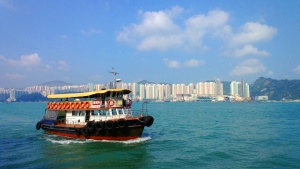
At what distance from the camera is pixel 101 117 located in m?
19.4

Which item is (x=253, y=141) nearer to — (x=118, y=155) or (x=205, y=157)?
(x=205, y=157)

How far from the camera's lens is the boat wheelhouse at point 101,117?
1767 cm

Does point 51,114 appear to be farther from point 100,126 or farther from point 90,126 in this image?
point 100,126

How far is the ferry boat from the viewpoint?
17672 mm

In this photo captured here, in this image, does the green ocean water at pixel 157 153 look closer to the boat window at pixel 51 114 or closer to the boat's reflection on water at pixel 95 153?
the boat's reflection on water at pixel 95 153

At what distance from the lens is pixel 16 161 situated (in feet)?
46.9

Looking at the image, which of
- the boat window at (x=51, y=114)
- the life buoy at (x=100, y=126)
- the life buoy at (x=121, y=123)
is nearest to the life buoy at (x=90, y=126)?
the life buoy at (x=100, y=126)

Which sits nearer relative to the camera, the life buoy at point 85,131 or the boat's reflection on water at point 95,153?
the boat's reflection on water at point 95,153

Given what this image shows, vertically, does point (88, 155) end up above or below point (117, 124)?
below

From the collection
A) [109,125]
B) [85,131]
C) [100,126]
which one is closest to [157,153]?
[109,125]

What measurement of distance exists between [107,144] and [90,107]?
11.4 ft

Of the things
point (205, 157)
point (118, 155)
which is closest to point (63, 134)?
point (118, 155)

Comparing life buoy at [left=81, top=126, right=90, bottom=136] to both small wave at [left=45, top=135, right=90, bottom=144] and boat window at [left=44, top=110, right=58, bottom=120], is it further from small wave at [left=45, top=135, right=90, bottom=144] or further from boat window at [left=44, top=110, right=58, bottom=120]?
boat window at [left=44, top=110, right=58, bottom=120]

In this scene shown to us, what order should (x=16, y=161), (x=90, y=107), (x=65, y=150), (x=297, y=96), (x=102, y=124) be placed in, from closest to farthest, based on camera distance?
(x=16, y=161), (x=65, y=150), (x=102, y=124), (x=90, y=107), (x=297, y=96)
